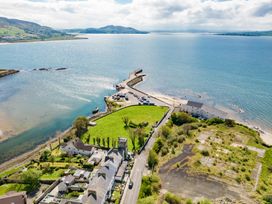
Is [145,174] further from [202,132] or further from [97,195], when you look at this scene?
[202,132]

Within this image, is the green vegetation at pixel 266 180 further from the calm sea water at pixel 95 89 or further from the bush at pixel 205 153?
the calm sea water at pixel 95 89

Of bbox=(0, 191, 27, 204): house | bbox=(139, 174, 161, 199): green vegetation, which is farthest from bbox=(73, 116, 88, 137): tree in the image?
bbox=(139, 174, 161, 199): green vegetation

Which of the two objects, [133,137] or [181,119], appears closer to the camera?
[133,137]

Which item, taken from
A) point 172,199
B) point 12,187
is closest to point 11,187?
point 12,187

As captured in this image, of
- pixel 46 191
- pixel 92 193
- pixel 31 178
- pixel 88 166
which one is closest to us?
pixel 92 193

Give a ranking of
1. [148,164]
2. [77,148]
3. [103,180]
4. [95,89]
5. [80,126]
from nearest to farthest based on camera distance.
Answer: [103,180] < [148,164] < [77,148] < [80,126] < [95,89]

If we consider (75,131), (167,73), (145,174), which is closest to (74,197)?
(145,174)

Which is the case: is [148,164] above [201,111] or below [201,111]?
below

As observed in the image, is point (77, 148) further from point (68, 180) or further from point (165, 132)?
point (165, 132)
